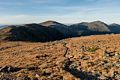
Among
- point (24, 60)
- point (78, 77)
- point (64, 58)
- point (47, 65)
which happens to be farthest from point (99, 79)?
point (24, 60)

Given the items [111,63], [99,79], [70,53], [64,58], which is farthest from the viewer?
[70,53]

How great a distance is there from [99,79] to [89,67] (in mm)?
4100

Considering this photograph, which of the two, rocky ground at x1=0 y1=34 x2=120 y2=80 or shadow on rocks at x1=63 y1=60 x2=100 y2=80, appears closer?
shadow on rocks at x1=63 y1=60 x2=100 y2=80

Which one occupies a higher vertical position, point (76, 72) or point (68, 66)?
point (68, 66)

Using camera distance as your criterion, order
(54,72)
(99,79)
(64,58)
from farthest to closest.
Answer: (64,58), (54,72), (99,79)

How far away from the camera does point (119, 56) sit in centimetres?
3522

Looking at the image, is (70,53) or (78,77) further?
(70,53)

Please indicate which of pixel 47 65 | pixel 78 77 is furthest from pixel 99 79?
pixel 47 65

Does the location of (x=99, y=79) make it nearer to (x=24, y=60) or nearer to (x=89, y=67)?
(x=89, y=67)

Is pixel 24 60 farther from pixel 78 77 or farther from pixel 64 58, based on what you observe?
pixel 78 77

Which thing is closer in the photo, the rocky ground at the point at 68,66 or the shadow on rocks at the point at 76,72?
the shadow on rocks at the point at 76,72

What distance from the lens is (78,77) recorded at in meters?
28.4

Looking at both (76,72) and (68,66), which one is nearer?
(76,72)

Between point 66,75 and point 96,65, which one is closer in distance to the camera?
point 66,75
